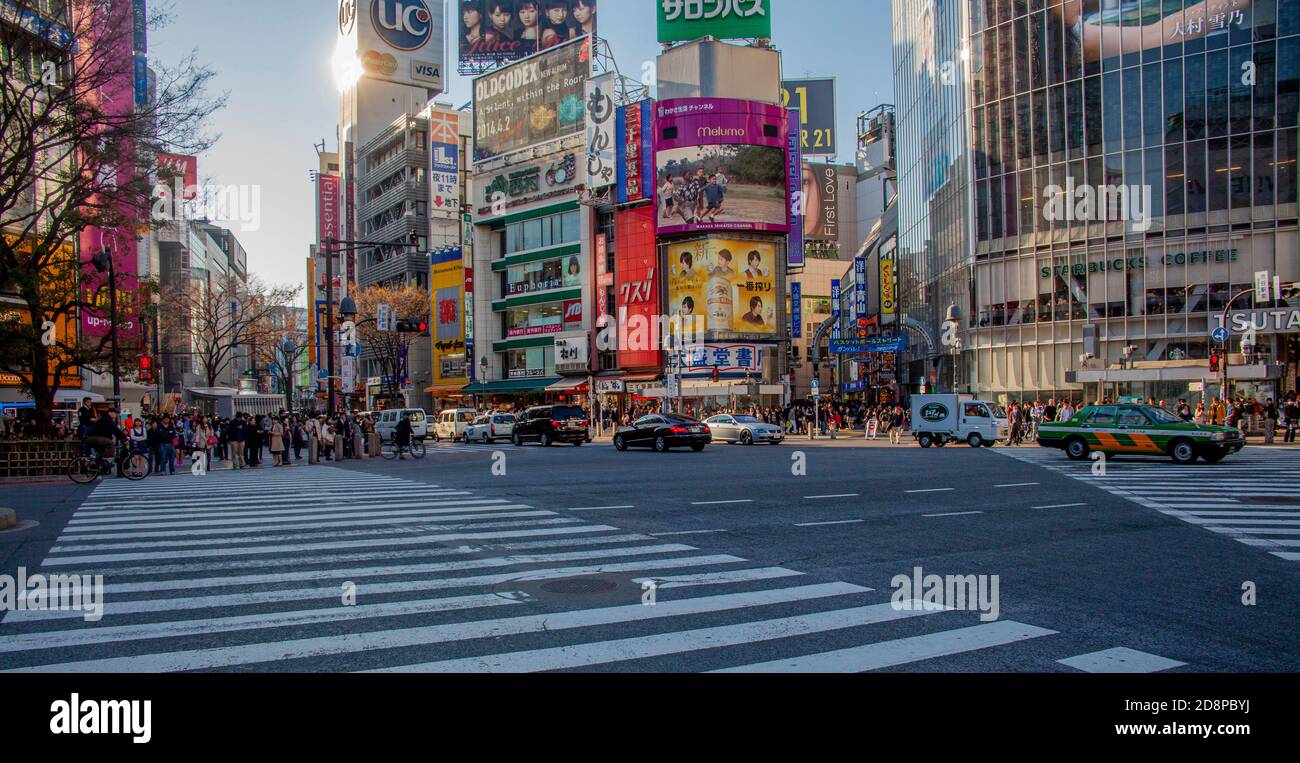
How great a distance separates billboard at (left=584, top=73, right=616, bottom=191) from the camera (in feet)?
210

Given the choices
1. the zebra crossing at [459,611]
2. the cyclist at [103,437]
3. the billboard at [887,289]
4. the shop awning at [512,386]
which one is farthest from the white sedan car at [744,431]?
the billboard at [887,289]

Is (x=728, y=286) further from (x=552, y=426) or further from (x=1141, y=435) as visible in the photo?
(x=1141, y=435)

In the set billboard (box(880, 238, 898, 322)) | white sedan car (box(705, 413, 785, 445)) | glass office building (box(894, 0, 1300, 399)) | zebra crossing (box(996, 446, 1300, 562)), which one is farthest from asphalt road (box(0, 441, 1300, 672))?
billboard (box(880, 238, 898, 322))

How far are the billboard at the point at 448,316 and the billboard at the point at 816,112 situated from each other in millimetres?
49131

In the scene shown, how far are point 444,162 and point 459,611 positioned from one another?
8087 cm

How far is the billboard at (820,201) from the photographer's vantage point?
10312 centimetres

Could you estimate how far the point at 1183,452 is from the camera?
76.2 feet

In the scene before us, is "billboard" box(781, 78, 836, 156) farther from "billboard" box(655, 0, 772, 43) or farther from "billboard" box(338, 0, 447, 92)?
"billboard" box(338, 0, 447, 92)

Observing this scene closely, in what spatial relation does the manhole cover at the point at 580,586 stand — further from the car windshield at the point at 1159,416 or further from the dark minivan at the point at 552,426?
the dark minivan at the point at 552,426

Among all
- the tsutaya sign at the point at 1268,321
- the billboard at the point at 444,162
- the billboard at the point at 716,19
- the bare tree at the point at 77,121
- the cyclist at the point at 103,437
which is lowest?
the cyclist at the point at 103,437

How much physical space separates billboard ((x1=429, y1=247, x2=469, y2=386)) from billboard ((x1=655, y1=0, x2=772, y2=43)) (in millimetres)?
27166

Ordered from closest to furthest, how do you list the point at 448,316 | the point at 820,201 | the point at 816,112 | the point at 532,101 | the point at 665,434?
the point at 665,434
the point at 532,101
the point at 448,316
the point at 820,201
the point at 816,112

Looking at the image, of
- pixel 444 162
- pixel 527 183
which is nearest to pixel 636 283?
pixel 527 183
